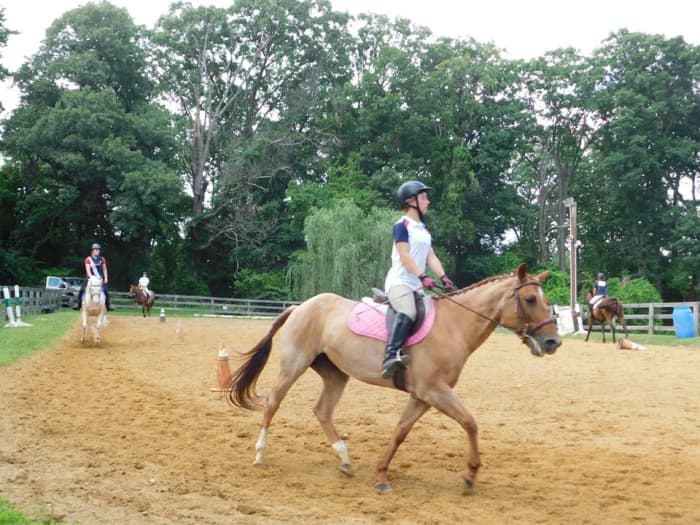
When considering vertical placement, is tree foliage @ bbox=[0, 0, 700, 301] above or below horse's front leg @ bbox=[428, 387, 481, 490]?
A: above

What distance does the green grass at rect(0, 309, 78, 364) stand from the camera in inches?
528

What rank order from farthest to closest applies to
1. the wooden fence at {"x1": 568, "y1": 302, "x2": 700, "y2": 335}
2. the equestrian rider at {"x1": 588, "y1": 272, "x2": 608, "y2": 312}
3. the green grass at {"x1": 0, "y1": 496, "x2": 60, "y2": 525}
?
the wooden fence at {"x1": 568, "y1": 302, "x2": 700, "y2": 335} < the equestrian rider at {"x1": 588, "y1": 272, "x2": 608, "y2": 312} < the green grass at {"x1": 0, "y1": 496, "x2": 60, "y2": 525}

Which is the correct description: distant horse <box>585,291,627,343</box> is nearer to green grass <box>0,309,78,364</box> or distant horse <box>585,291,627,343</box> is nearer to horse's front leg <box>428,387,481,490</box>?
green grass <box>0,309,78,364</box>

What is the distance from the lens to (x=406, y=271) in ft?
20.4

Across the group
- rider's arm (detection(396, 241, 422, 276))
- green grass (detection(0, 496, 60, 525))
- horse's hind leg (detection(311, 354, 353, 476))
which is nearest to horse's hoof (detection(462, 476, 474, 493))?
horse's hind leg (detection(311, 354, 353, 476))

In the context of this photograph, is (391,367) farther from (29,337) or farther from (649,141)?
(649,141)

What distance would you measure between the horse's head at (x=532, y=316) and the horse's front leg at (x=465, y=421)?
0.95m

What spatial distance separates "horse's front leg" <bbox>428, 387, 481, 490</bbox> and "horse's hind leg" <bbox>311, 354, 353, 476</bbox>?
1.12m

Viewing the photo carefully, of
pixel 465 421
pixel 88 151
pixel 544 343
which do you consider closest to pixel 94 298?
pixel 465 421

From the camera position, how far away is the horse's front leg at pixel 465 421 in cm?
548

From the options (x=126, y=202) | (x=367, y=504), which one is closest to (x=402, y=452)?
(x=367, y=504)

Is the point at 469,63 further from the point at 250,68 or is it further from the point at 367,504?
the point at 367,504

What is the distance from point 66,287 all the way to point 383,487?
34.6m

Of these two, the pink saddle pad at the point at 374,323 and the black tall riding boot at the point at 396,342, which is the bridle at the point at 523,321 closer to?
the pink saddle pad at the point at 374,323
